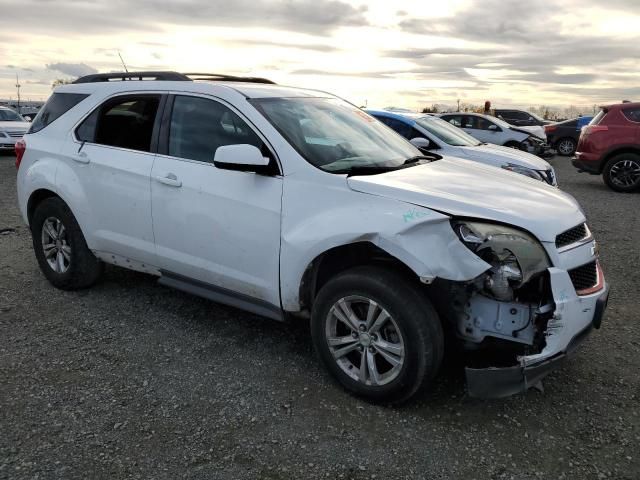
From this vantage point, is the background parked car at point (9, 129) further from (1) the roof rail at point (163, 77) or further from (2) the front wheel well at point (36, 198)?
(1) the roof rail at point (163, 77)

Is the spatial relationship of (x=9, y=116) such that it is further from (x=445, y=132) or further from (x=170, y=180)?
(x=170, y=180)

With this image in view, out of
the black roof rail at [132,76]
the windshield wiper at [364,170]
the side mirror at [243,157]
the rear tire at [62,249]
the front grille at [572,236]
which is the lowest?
the rear tire at [62,249]

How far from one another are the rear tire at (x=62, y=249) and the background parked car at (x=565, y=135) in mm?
18845

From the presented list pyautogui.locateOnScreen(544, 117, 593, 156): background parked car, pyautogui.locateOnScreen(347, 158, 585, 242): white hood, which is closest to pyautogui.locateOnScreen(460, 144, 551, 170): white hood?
pyautogui.locateOnScreen(347, 158, 585, 242): white hood

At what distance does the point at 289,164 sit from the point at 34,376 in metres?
2.06

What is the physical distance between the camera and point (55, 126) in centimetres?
475

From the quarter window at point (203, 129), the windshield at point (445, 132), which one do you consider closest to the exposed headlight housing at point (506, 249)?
the quarter window at point (203, 129)

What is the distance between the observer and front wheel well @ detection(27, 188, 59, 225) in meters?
4.82

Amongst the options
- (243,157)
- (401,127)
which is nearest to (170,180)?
(243,157)

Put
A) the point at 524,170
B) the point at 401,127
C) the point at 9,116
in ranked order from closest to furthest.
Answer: the point at 524,170
the point at 401,127
the point at 9,116

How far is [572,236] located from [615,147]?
373 inches

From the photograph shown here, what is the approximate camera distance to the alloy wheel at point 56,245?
4.79 m

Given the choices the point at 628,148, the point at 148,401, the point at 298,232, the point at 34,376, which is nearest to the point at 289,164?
the point at 298,232

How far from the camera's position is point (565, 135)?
65.8ft
